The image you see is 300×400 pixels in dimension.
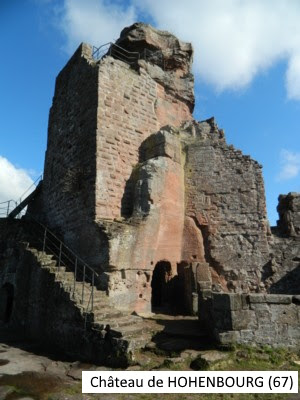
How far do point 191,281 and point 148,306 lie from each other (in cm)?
154

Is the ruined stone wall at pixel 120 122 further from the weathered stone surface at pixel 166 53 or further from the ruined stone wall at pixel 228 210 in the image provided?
the ruined stone wall at pixel 228 210

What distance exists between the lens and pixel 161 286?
11.9 m

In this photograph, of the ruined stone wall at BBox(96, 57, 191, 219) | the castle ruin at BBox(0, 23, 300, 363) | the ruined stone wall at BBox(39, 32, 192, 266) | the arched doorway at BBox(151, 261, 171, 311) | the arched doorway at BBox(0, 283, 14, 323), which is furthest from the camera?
the arched doorway at BBox(0, 283, 14, 323)

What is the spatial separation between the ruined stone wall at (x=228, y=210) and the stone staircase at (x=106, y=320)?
13.3 feet

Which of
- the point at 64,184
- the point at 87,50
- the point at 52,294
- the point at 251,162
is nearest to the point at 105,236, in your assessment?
the point at 52,294

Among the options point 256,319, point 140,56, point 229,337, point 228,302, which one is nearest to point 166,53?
point 140,56

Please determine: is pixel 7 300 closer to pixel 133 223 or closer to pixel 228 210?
pixel 133 223

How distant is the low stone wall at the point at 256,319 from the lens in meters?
7.05

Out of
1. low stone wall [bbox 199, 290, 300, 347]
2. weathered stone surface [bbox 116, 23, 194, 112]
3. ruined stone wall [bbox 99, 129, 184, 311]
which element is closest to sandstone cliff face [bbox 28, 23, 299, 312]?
ruined stone wall [bbox 99, 129, 184, 311]

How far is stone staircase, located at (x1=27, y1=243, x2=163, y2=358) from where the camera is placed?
22.5 ft
